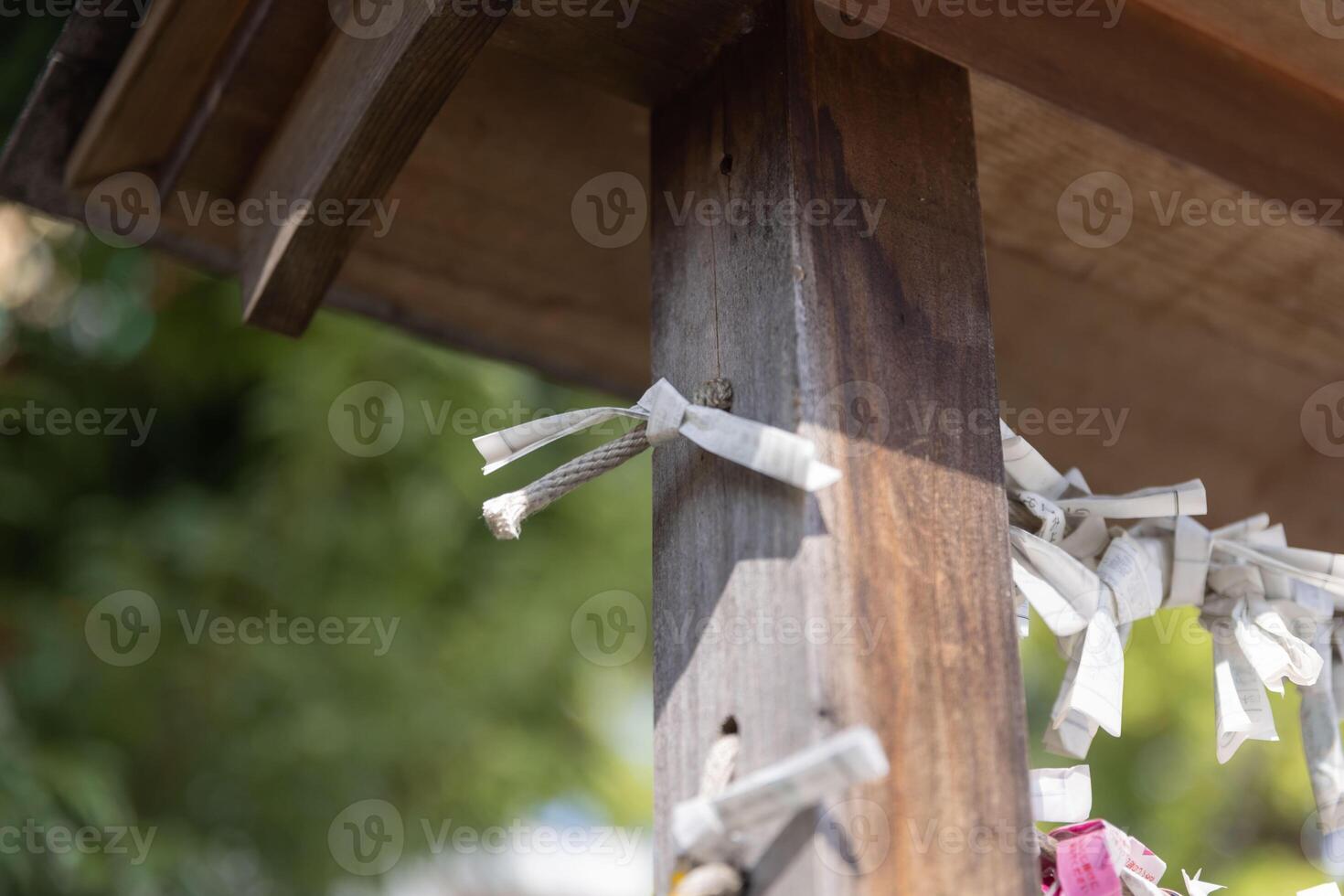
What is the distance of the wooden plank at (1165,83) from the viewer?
747mm

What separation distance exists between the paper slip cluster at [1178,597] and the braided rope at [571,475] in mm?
201

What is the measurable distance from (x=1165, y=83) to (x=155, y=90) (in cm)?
80

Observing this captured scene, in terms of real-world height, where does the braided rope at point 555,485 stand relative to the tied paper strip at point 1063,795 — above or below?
above

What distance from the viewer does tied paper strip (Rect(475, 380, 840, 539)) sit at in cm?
57

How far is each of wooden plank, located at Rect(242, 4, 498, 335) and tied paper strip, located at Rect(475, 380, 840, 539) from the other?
24 centimetres

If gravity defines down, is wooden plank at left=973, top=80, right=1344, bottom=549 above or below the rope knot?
above

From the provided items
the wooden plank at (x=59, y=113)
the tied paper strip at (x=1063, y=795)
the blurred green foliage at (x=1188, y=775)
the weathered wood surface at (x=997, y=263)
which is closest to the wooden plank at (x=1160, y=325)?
the weathered wood surface at (x=997, y=263)

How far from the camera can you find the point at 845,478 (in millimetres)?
601

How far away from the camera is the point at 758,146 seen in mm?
696

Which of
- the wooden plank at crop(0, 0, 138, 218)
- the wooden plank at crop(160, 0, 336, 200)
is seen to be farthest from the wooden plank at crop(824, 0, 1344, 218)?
the wooden plank at crop(0, 0, 138, 218)

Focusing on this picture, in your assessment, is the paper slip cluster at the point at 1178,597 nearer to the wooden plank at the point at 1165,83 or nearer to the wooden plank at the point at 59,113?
the wooden plank at the point at 1165,83

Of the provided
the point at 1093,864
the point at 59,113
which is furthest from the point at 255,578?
the point at 1093,864

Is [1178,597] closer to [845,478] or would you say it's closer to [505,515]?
[845,478]

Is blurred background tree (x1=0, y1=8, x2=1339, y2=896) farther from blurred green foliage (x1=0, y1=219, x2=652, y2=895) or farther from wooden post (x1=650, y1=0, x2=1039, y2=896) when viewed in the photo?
wooden post (x1=650, y1=0, x2=1039, y2=896)
